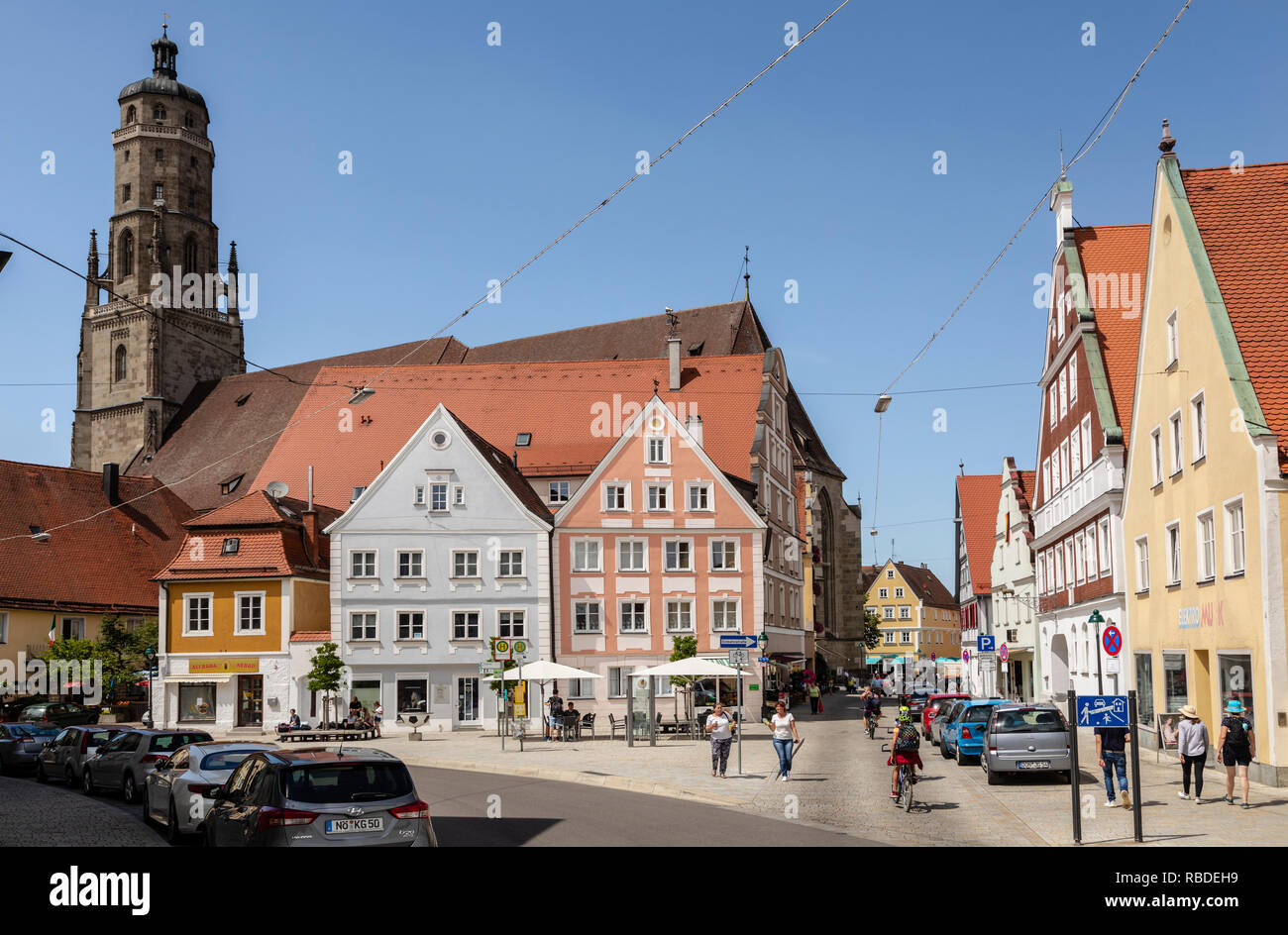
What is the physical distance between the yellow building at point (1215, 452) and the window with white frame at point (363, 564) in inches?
1153

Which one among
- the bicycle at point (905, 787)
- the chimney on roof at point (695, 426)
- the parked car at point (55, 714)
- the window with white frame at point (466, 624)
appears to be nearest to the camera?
the bicycle at point (905, 787)

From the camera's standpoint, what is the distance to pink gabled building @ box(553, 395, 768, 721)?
5194cm

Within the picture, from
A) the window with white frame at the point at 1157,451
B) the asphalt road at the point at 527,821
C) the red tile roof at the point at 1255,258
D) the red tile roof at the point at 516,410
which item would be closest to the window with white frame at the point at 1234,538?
the red tile roof at the point at 1255,258

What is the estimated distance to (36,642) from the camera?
193ft

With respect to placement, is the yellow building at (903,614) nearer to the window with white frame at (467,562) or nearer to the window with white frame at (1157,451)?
the window with white frame at (467,562)

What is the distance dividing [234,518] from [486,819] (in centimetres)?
3588

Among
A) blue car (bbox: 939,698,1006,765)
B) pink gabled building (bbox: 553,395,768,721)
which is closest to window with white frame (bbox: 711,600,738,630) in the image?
pink gabled building (bbox: 553,395,768,721)

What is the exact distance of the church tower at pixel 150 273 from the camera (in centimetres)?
10000

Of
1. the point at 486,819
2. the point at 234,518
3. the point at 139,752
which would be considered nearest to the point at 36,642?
the point at 234,518

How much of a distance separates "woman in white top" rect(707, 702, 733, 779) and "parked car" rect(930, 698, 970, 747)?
732 cm

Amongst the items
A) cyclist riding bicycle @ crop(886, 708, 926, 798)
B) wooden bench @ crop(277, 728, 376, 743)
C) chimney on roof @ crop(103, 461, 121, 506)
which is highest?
chimney on roof @ crop(103, 461, 121, 506)

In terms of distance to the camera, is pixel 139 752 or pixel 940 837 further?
pixel 139 752

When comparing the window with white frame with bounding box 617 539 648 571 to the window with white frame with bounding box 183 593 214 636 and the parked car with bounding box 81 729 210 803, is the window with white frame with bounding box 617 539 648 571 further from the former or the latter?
the parked car with bounding box 81 729 210 803
